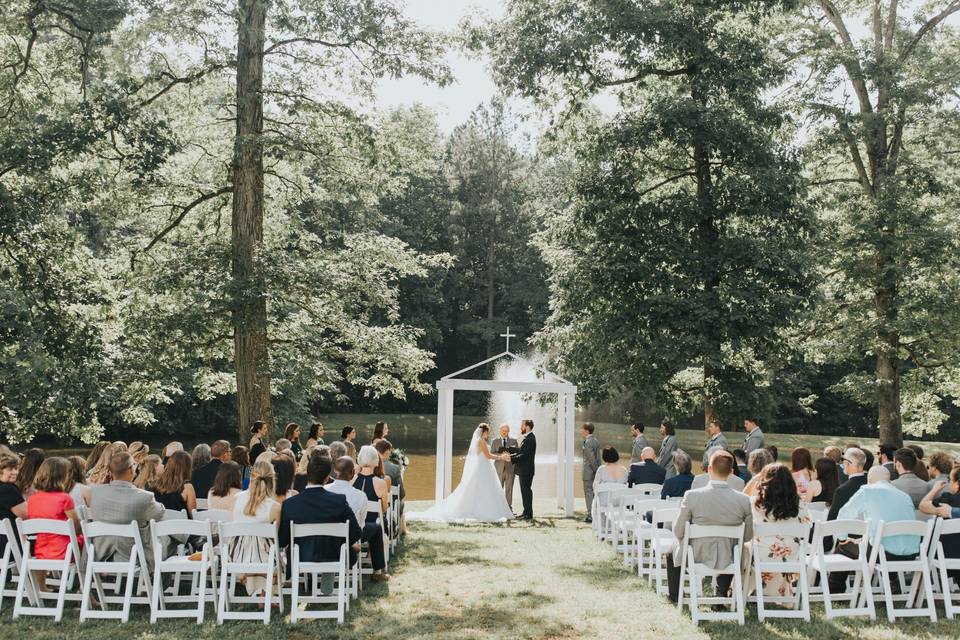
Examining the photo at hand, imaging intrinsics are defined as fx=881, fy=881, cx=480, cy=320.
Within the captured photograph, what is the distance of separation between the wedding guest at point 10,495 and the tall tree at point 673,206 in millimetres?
10973

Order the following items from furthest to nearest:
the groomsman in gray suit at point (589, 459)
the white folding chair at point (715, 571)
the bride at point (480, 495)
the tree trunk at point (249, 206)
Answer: the bride at point (480, 495)
the groomsman in gray suit at point (589, 459)
the tree trunk at point (249, 206)
the white folding chair at point (715, 571)

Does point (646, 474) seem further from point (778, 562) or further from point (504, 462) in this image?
point (504, 462)

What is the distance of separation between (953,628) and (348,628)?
475 cm

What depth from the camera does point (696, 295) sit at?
16219mm

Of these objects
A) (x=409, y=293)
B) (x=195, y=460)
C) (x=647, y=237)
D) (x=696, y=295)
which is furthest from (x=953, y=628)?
(x=409, y=293)

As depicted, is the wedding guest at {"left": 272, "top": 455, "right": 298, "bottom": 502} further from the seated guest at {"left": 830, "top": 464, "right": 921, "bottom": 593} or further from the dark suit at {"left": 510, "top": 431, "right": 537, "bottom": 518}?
the dark suit at {"left": 510, "top": 431, "right": 537, "bottom": 518}

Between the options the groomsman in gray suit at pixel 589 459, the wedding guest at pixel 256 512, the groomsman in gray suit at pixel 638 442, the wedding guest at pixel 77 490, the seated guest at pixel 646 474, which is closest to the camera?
the wedding guest at pixel 256 512

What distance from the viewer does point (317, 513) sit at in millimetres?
7312

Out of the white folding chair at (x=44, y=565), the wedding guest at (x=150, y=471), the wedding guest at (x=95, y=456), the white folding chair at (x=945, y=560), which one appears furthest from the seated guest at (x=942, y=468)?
the wedding guest at (x=95, y=456)

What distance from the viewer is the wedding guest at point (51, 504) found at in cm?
716

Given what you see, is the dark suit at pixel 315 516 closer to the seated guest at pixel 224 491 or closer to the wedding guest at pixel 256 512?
the wedding guest at pixel 256 512

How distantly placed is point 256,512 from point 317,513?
0.49 meters

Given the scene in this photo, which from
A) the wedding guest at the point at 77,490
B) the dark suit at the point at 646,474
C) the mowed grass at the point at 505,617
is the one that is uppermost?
the wedding guest at the point at 77,490

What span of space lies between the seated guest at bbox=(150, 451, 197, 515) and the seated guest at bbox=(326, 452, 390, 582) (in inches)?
49.1
